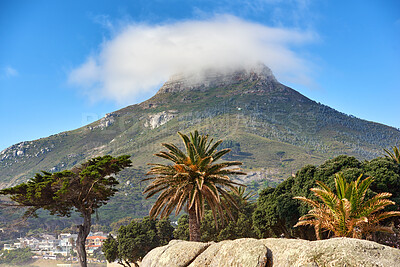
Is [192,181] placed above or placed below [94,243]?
above

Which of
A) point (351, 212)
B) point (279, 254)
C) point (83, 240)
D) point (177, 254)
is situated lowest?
point (83, 240)

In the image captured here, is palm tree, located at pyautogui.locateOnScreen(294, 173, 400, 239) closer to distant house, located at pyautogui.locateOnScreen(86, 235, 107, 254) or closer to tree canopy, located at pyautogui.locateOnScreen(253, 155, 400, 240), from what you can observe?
tree canopy, located at pyautogui.locateOnScreen(253, 155, 400, 240)

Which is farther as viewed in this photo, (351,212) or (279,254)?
(351,212)

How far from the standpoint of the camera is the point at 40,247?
508 ft

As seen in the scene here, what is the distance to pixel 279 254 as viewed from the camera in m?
13.0

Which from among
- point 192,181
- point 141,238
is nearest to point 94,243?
point 141,238

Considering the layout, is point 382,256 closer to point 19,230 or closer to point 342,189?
point 342,189

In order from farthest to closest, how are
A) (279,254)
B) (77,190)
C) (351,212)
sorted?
(77,190), (351,212), (279,254)

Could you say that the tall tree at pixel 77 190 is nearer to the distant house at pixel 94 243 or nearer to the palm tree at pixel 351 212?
the palm tree at pixel 351 212

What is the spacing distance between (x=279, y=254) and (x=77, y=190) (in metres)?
29.6

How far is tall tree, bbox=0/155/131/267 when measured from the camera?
3728 cm

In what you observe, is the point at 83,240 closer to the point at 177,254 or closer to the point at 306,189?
the point at 306,189

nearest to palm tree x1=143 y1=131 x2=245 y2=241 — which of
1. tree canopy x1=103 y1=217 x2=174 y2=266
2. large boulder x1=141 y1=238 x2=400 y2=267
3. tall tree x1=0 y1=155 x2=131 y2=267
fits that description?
tall tree x1=0 y1=155 x2=131 y2=267

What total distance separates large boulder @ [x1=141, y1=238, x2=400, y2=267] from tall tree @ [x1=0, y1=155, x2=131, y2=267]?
20571mm
